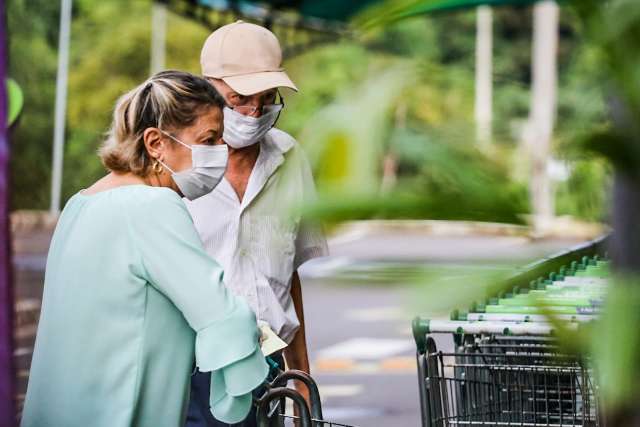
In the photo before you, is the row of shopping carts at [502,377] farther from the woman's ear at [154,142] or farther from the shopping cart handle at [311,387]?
the woman's ear at [154,142]

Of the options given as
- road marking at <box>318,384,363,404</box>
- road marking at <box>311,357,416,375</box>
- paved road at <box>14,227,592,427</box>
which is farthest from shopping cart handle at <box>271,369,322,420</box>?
road marking at <box>311,357,416,375</box>

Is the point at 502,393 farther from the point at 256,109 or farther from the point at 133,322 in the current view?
the point at 133,322

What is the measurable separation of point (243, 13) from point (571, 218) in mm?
15642

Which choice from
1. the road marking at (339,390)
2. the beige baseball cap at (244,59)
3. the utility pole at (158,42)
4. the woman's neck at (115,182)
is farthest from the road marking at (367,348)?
the utility pole at (158,42)

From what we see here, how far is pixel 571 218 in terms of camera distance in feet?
4.37

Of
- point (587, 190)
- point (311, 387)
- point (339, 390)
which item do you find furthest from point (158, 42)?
point (587, 190)

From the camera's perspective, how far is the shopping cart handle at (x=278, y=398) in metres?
2.87

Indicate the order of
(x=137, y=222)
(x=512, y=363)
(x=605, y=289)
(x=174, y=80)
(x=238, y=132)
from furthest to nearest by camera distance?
1. (x=238, y=132)
2. (x=512, y=363)
3. (x=174, y=80)
4. (x=137, y=222)
5. (x=605, y=289)

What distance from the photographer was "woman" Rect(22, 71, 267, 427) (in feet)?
8.96

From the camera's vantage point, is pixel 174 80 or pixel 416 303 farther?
pixel 174 80

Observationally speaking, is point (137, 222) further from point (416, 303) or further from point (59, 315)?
point (416, 303)

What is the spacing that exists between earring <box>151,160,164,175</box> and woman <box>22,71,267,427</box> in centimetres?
21

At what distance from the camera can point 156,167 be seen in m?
3.06

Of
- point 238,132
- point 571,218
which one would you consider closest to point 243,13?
point 238,132
